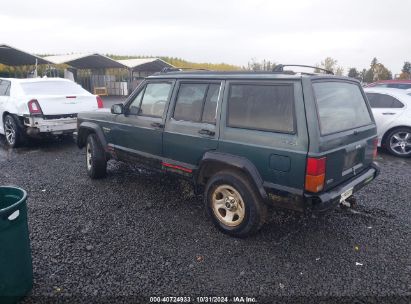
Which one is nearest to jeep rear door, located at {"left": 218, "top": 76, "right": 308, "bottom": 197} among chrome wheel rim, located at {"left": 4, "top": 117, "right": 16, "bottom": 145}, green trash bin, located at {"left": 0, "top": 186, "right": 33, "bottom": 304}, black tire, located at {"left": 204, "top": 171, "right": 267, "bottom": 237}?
black tire, located at {"left": 204, "top": 171, "right": 267, "bottom": 237}

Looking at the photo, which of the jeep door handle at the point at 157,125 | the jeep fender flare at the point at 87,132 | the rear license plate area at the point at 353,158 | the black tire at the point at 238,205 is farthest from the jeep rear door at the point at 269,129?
the jeep fender flare at the point at 87,132

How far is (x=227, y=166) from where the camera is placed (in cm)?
347

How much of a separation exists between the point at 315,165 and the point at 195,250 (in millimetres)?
1558

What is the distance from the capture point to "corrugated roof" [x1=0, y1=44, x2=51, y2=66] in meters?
20.0

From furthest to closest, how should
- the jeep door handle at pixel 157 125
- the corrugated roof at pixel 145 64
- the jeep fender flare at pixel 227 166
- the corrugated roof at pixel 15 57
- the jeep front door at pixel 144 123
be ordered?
the corrugated roof at pixel 145 64 → the corrugated roof at pixel 15 57 → the jeep front door at pixel 144 123 → the jeep door handle at pixel 157 125 → the jeep fender flare at pixel 227 166

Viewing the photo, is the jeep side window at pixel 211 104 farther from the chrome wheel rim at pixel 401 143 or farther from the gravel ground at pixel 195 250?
the chrome wheel rim at pixel 401 143

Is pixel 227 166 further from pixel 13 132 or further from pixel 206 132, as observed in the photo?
pixel 13 132

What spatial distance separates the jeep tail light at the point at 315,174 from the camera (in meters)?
2.78

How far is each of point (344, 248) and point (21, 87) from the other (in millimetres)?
7818

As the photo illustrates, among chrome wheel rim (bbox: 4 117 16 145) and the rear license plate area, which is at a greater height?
the rear license plate area

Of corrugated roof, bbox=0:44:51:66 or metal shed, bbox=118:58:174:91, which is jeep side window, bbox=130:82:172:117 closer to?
corrugated roof, bbox=0:44:51:66

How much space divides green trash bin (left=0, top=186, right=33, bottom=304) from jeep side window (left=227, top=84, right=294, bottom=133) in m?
2.17

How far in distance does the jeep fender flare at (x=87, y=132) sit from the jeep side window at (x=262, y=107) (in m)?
2.61

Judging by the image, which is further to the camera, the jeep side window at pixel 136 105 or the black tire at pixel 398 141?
the black tire at pixel 398 141
